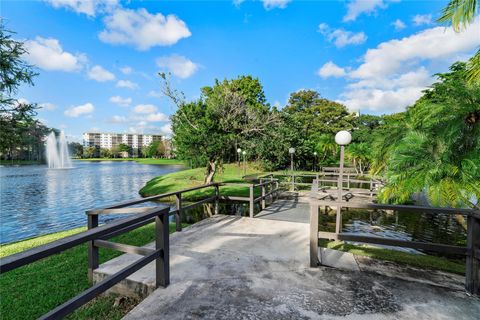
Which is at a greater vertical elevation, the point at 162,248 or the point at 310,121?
the point at 310,121

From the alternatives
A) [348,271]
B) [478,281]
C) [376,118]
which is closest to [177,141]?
[348,271]

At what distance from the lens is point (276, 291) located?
270cm

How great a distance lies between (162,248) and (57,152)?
160ft

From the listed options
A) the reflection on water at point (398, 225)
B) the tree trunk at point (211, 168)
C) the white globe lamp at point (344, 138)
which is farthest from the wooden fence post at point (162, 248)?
the tree trunk at point (211, 168)

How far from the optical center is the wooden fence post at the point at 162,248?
2670mm

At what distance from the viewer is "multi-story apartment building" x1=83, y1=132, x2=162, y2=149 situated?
452 feet

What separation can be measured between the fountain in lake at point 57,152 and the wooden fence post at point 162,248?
150ft

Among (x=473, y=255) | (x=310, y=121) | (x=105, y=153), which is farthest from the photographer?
(x=105, y=153)

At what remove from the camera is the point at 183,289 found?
2.70 metres

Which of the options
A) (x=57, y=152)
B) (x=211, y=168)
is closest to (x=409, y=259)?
(x=211, y=168)

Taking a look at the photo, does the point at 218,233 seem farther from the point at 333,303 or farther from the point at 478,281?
the point at 478,281

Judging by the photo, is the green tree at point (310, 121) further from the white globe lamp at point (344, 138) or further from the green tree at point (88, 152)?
the green tree at point (88, 152)

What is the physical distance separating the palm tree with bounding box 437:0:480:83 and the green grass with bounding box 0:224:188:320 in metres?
5.53

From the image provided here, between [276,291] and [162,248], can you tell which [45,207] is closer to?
[162,248]
